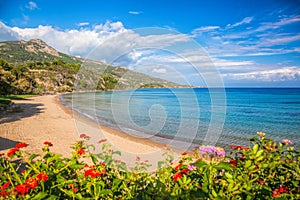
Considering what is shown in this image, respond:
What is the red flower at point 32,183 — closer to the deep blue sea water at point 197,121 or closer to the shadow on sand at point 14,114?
the deep blue sea water at point 197,121

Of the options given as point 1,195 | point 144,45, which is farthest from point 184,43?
point 1,195

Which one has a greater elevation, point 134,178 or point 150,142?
point 134,178

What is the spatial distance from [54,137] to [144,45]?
868cm

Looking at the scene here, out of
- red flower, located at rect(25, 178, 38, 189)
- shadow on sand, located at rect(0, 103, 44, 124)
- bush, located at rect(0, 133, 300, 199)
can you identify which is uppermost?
red flower, located at rect(25, 178, 38, 189)

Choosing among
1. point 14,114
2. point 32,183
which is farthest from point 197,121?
point 32,183

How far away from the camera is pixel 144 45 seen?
14.6 feet

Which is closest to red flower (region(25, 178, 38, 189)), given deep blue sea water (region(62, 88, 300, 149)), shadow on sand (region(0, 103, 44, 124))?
deep blue sea water (region(62, 88, 300, 149))

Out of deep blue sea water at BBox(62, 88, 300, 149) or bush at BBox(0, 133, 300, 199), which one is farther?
deep blue sea water at BBox(62, 88, 300, 149)

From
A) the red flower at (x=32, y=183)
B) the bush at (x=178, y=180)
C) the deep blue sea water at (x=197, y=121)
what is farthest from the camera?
the deep blue sea water at (x=197, y=121)

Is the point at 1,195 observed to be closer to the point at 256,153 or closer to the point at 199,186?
the point at 199,186

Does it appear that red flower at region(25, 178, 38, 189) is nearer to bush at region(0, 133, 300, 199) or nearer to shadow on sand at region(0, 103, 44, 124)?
bush at region(0, 133, 300, 199)

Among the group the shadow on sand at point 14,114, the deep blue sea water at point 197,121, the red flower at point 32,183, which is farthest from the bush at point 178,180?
the shadow on sand at point 14,114

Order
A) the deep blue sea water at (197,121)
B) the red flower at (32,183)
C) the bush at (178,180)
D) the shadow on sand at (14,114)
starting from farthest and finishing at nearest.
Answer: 1. the shadow on sand at (14,114)
2. the deep blue sea water at (197,121)
3. the bush at (178,180)
4. the red flower at (32,183)

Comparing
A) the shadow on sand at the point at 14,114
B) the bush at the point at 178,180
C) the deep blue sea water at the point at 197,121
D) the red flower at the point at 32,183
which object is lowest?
the deep blue sea water at the point at 197,121
